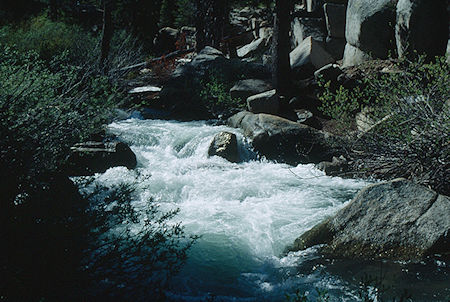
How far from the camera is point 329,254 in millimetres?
A: 5715

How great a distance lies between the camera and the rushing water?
5254mm

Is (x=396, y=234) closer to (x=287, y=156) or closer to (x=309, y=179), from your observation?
(x=309, y=179)

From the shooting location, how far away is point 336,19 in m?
15.7

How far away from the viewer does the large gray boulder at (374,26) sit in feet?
42.0

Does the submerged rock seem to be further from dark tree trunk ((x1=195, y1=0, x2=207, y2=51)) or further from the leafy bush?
dark tree trunk ((x1=195, y1=0, x2=207, y2=51))

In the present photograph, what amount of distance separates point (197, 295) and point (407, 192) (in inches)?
117

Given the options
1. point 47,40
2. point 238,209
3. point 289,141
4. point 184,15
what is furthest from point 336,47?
point 184,15

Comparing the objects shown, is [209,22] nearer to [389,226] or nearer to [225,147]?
[225,147]

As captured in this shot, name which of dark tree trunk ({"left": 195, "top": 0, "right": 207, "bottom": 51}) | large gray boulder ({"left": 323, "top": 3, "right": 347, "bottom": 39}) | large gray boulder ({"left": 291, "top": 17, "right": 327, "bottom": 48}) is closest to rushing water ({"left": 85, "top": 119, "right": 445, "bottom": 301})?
large gray boulder ({"left": 291, "top": 17, "right": 327, "bottom": 48})

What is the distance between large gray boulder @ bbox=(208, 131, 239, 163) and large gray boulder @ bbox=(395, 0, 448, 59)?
5.06 meters

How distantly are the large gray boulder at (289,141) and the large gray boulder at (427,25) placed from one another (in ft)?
11.7

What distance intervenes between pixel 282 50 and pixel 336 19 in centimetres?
435

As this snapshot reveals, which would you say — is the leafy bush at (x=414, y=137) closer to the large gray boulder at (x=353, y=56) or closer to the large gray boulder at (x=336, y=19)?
the large gray boulder at (x=353, y=56)

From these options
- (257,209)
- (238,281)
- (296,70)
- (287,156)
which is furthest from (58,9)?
(238,281)
